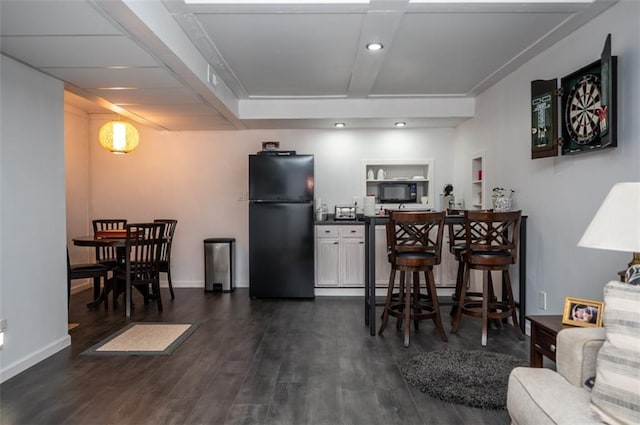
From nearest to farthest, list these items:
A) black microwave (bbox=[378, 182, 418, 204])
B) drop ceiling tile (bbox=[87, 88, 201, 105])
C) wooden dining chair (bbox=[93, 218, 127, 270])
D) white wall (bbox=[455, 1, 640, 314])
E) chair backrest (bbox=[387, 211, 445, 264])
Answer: white wall (bbox=[455, 1, 640, 314])
chair backrest (bbox=[387, 211, 445, 264])
drop ceiling tile (bbox=[87, 88, 201, 105])
wooden dining chair (bbox=[93, 218, 127, 270])
black microwave (bbox=[378, 182, 418, 204])

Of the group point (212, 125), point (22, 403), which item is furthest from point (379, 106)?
point (22, 403)

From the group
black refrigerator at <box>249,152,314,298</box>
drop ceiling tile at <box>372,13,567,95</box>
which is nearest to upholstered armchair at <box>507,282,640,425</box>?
drop ceiling tile at <box>372,13,567,95</box>

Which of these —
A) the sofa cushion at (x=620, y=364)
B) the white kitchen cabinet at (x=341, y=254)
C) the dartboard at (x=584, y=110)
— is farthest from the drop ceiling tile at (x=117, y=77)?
the sofa cushion at (x=620, y=364)

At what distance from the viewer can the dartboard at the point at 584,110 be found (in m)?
2.77

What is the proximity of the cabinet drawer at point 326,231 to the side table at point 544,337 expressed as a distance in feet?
10.8

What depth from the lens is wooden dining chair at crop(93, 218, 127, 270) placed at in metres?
5.00

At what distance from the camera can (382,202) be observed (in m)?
6.09

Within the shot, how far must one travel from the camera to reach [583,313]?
207 cm

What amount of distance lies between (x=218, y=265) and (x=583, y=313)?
4602 millimetres

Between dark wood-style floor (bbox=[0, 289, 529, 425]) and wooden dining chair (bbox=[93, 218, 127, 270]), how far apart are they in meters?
0.87

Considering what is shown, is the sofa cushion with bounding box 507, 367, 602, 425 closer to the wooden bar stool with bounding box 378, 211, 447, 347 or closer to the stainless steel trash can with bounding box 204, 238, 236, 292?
the wooden bar stool with bounding box 378, 211, 447, 347

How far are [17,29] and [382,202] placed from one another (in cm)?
467

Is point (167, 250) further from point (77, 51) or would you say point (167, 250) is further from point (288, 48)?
point (288, 48)

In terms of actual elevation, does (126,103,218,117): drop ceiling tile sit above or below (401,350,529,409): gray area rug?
above
